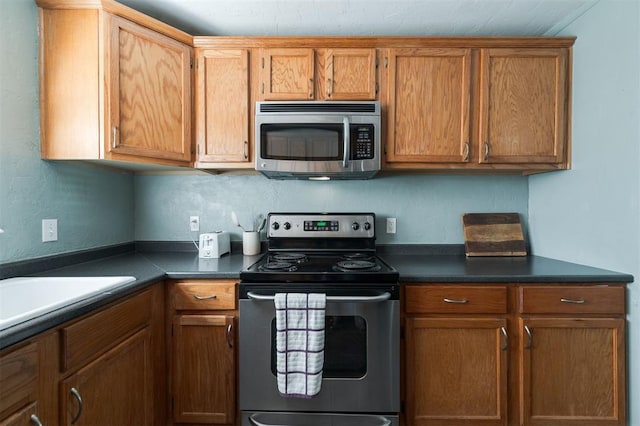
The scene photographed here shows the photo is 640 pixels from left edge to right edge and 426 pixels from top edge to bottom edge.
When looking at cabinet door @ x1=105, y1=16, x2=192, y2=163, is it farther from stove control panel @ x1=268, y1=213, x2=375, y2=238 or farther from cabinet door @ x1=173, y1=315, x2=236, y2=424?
cabinet door @ x1=173, y1=315, x2=236, y2=424

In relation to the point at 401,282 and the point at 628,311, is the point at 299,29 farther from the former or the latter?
the point at 628,311

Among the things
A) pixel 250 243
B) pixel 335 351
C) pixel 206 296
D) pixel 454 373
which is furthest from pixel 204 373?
pixel 454 373

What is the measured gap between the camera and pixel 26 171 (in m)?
1.44

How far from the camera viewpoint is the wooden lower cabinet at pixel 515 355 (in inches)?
59.6

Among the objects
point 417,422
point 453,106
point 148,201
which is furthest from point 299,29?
point 417,422

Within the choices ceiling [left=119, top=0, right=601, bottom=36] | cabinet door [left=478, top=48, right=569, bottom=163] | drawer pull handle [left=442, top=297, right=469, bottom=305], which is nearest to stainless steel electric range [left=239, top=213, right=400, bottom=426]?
drawer pull handle [left=442, top=297, right=469, bottom=305]

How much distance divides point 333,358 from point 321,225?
84 cm

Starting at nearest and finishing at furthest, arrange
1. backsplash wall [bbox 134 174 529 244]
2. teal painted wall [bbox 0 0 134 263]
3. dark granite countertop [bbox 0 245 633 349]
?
teal painted wall [bbox 0 0 134 263] < dark granite countertop [bbox 0 245 633 349] < backsplash wall [bbox 134 174 529 244]

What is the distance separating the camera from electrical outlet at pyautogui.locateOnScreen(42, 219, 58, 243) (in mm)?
1521

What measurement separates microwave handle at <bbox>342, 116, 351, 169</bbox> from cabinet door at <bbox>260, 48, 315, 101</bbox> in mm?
281

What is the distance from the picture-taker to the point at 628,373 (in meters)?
1.52

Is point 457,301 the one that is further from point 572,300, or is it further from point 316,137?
point 316,137

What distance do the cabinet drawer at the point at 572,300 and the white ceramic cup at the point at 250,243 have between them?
152 centimetres

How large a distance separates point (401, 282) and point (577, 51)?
1.67 meters
